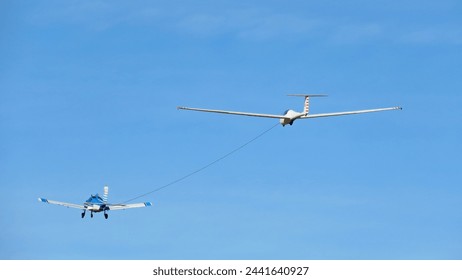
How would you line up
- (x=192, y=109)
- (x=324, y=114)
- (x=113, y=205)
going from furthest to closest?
(x=113, y=205) → (x=324, y=114) → (x=192, y=109)

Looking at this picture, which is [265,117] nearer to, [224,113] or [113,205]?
[224,113]

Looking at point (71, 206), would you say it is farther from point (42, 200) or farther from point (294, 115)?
point (294, 115)

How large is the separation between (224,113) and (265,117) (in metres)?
4.66

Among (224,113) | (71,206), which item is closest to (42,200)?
(71,206)

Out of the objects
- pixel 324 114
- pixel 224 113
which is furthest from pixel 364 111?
pixel 224 113

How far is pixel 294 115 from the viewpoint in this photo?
169m
